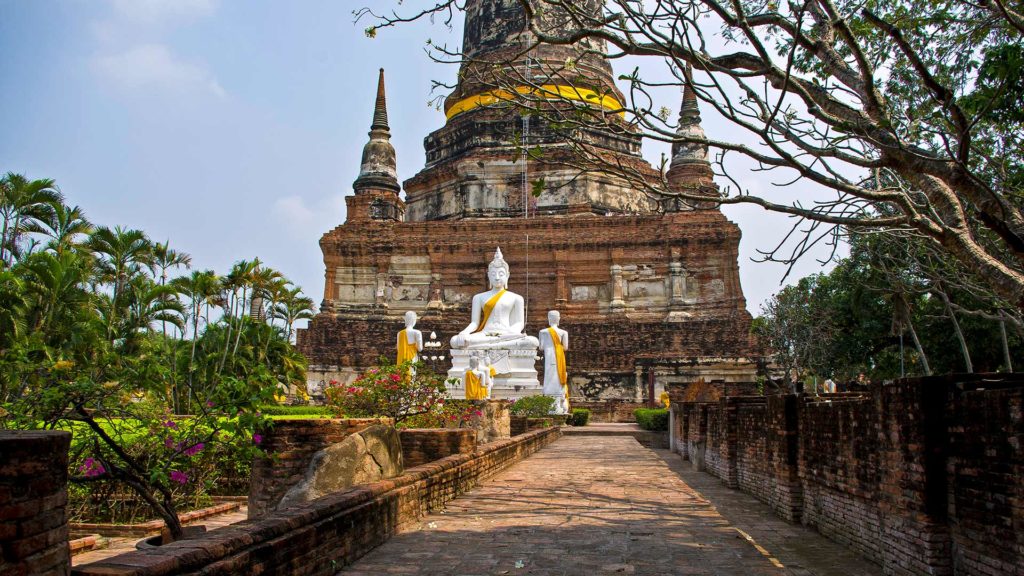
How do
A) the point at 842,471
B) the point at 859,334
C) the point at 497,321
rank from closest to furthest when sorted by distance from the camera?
the point at 842,471
the point at 497,321
the point at 859,334

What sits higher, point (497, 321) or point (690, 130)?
point (690, 130)

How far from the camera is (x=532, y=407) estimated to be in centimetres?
2053

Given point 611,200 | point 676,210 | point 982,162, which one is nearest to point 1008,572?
point 982,162

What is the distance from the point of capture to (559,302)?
1142 inches

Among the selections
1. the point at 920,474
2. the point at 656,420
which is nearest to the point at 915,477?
the point at 920,474

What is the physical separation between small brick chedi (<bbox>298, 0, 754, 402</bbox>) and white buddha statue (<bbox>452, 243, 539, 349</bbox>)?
3.02 meters

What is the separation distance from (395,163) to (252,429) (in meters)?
28.2

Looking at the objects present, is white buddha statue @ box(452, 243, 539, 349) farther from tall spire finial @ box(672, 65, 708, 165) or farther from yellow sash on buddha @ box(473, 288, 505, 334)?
tall spire finial @ box(672, 65, 708, 165)

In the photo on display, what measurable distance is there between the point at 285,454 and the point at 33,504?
552 cm

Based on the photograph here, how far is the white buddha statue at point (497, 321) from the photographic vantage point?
24281mm

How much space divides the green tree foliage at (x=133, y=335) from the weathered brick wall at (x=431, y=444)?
2.05 meters

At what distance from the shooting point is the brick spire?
32.6m

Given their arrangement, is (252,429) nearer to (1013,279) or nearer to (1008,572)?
(1008,572)

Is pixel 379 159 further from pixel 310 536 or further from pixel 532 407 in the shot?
pixel 310 536
